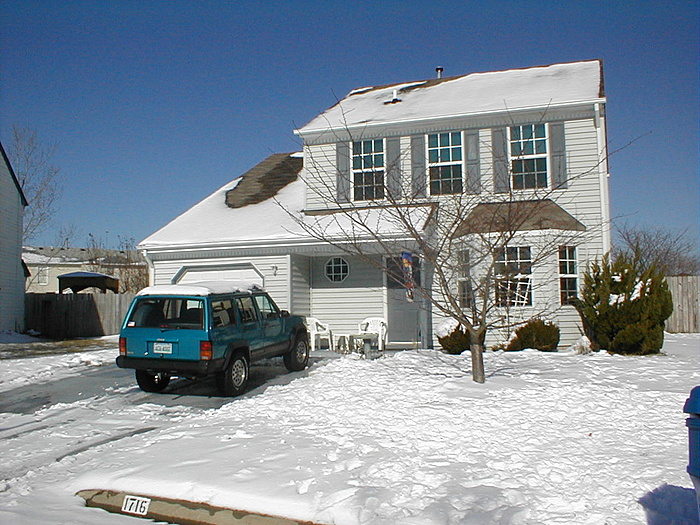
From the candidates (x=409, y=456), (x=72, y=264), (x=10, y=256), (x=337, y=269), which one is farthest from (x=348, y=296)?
(x=72, y=264)

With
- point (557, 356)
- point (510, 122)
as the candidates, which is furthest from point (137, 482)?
point (510, 122)

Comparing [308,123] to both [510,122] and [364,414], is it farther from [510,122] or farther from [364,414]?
[364,414]

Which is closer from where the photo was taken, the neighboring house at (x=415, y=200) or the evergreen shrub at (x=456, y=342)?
the evergreen shrub at (x=456, y=342)

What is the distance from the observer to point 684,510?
15.0 ft

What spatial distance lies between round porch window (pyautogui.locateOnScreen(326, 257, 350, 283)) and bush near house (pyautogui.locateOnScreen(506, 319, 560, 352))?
5.02 metres

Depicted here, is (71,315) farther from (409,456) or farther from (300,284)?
(409,456)

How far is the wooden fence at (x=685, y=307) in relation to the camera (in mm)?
20781

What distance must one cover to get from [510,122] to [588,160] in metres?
2.14

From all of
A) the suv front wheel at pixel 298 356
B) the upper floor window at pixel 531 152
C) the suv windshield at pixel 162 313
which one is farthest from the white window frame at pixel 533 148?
the suv windshield at pixel 162 313

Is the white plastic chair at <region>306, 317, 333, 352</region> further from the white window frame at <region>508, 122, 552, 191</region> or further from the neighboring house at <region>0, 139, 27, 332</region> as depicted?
the neighboring house at <region>0, 139, 27, 332</region>

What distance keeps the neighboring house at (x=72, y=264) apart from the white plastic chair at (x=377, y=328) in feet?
85.4

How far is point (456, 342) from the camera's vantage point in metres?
13.2

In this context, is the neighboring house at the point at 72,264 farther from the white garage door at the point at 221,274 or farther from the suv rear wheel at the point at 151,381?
the suv rear wheel at the point at 151,381

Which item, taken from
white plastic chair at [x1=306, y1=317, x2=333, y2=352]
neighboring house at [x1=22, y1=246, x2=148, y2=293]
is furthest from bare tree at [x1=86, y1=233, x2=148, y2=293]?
white plastic chair at [x1=306, y1=317, x2=333, y2=352]
